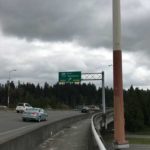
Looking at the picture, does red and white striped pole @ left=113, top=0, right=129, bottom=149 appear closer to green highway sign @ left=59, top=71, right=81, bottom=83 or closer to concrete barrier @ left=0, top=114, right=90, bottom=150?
concrete barrier @ left=0, top=114, right=90, bottom=150

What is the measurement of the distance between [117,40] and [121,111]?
1957 millimetres

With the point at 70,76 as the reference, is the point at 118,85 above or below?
below

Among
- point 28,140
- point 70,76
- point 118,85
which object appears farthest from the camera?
point 70,76

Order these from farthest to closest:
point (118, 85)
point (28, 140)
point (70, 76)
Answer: point (70, 76), point (28, 140), point (118, 85)

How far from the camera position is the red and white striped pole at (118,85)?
38.0 feet

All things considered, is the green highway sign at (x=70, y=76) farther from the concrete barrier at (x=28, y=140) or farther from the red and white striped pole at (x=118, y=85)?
the red and white striped pole at (x=118, y=85)

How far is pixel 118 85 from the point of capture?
12062 millimetres

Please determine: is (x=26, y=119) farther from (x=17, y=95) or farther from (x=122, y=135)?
(x=17, y=95)

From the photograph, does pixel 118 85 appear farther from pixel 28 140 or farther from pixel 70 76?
pixel 70 76

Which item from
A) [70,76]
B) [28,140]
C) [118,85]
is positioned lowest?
[28,140]

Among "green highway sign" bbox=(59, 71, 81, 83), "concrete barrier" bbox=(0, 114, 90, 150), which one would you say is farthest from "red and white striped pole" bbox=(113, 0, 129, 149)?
"green highway sign" bbox=(59, 71, 81, 83)

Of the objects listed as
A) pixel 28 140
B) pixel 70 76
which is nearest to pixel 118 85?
pixel 28 140

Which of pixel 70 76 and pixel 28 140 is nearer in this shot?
pixel 28 140

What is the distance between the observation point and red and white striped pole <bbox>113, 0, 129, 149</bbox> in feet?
38.0
